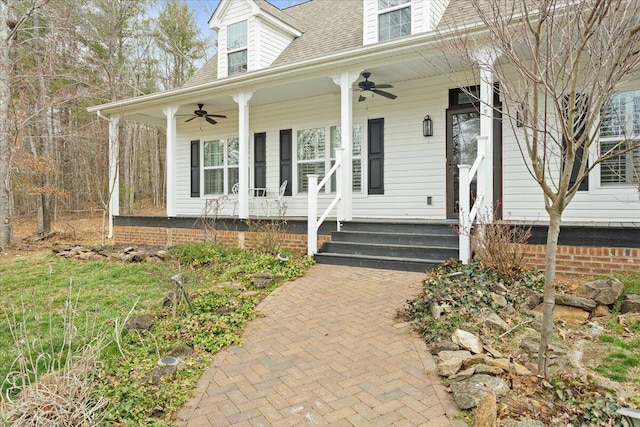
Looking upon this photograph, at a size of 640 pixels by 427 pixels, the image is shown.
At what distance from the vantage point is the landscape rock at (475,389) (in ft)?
7.87

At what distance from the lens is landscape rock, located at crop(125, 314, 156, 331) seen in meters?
3.77

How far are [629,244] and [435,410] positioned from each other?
382 cm

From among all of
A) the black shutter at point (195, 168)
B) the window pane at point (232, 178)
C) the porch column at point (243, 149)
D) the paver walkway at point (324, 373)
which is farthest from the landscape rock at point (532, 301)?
the black shutter at point (195, 168)

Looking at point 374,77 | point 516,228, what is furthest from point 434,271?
point 374,77

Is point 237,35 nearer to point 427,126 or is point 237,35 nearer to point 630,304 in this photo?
point 427,126

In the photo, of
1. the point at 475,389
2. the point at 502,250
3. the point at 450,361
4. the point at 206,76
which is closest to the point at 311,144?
the point at 206,76

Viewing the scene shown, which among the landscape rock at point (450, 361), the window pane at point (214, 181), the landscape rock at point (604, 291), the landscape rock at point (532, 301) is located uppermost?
the window pane at point (214, 181)

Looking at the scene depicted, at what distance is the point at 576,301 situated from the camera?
3.86 metres

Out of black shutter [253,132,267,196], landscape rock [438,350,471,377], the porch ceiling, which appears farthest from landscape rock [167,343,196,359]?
black shutter [253,132,267,196]

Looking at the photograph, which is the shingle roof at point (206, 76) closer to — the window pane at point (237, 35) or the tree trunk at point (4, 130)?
the window pane at point (237, 35)

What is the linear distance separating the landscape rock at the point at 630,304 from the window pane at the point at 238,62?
8330 mm

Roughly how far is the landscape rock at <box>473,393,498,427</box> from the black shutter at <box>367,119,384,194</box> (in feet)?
19.8

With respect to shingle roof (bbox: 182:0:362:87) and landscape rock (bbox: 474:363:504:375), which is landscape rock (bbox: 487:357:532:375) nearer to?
landscape rock (bbox: 474:363:504:375)

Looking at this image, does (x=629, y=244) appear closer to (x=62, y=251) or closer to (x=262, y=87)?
(x=262, y=87)
